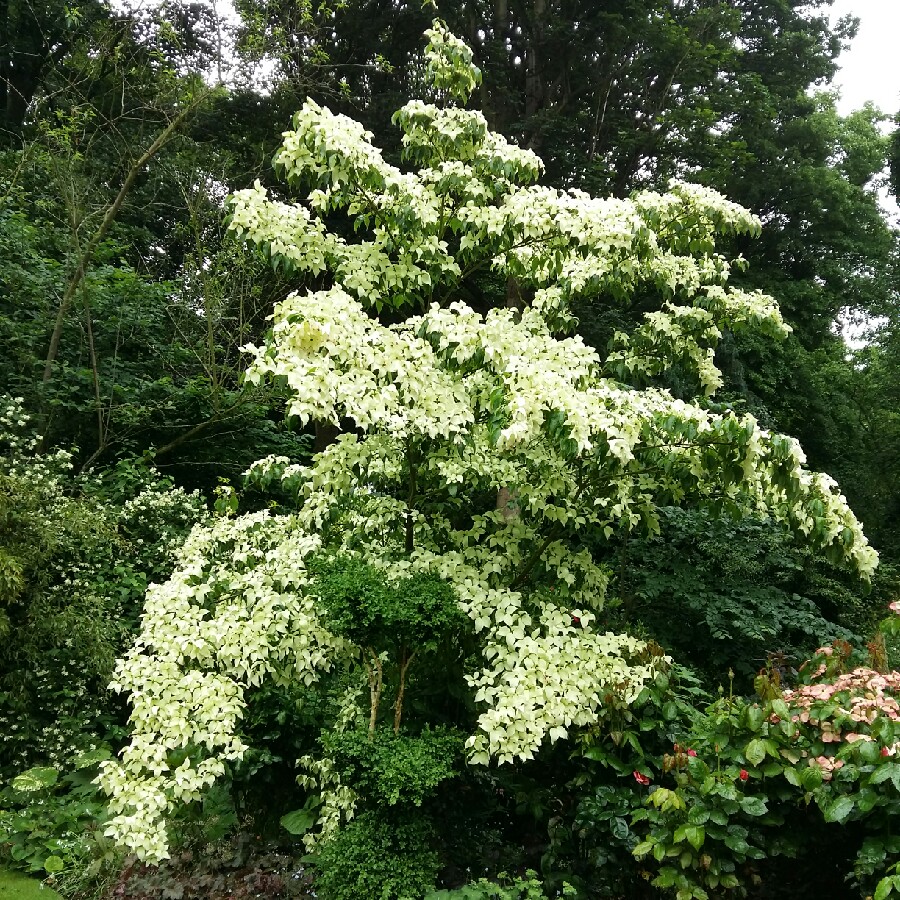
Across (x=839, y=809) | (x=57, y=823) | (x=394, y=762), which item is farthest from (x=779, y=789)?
(x=57, y=823)

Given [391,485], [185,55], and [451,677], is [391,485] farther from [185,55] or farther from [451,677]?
[185,55]

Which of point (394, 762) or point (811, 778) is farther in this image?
point (394, 762)

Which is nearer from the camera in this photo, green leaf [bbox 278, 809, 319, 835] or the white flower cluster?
the white flower cluster

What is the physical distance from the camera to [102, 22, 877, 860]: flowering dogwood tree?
106 inches

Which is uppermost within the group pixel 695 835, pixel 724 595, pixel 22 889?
pixel 724 595

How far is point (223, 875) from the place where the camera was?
3396 mm

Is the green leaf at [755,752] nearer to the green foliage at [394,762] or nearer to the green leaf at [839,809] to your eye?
the green leaf at [839,809]

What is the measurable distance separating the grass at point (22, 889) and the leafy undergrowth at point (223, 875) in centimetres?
31

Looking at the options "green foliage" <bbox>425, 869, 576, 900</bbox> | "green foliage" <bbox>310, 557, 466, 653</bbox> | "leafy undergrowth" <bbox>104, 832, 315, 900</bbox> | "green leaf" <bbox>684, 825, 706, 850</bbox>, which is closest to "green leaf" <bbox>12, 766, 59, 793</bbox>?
"leafy undergrowth" <bbox>104, 832, 315, 900</bbox>

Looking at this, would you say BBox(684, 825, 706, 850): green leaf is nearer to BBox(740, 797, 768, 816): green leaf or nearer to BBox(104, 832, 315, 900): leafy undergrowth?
BBox(740, 797, 768, 816): green leaf

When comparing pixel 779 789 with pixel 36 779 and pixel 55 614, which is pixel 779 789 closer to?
pixel 36 779

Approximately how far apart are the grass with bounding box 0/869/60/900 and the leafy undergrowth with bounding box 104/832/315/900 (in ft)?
A: 1.01

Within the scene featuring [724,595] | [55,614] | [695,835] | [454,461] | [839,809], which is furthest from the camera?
[724,595]

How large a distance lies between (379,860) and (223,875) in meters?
1.04
